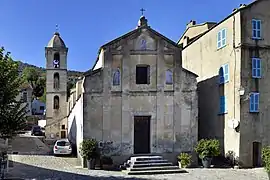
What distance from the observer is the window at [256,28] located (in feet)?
83.6

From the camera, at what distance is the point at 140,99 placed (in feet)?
84.8

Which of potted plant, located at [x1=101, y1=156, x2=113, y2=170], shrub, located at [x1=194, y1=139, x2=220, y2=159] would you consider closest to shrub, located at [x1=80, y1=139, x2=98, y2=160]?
potted plant, located at [x1=101, y1=156, x2=113, y2=170]

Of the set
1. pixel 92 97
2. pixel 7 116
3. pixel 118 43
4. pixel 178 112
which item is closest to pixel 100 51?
pixel 118 43

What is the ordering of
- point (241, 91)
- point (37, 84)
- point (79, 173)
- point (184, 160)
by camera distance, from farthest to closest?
point (37, 84) → point (184, 160) → point (241, 91) → point (79, 173)

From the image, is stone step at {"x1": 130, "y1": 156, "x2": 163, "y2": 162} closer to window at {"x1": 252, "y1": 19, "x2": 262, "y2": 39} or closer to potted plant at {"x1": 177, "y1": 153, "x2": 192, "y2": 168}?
potted plant at {"x1": 177, "y1": 153, "x2": 192, "y2": 168}

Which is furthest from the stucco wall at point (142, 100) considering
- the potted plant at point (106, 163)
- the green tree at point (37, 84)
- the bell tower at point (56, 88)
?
the green tree at point (37, 84)

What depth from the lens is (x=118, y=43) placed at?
25.9m

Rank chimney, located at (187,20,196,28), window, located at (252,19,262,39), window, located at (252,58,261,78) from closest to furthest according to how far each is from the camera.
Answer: window, located at (252,58,261,78)
window, located at (252,19,262,39)
chimney, located at (187,20,196,28)

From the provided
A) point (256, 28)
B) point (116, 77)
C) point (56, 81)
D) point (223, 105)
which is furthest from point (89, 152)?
point (56, 81)

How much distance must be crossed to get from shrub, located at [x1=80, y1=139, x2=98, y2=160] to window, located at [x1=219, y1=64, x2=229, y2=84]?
29.8 feet

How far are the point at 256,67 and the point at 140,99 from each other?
7.37 metres

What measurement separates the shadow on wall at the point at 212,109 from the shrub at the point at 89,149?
26.9ft

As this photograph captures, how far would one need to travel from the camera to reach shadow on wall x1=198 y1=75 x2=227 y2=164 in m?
26.6

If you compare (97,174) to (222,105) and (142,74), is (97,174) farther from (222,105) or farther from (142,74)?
(222,105)
